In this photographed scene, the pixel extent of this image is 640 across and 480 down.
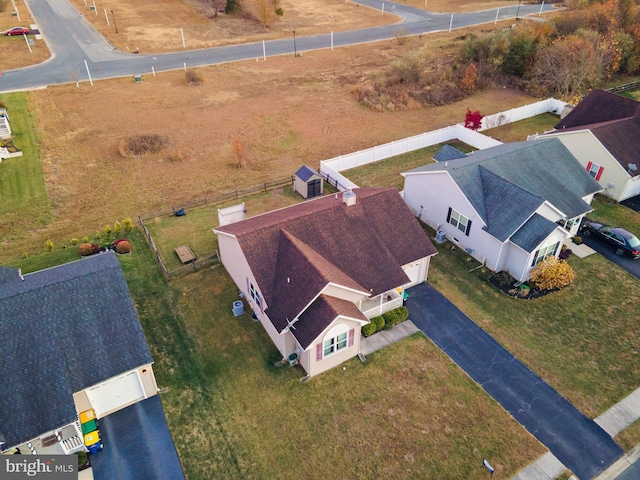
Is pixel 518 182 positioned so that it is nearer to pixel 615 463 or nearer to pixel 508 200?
pixel 508 200

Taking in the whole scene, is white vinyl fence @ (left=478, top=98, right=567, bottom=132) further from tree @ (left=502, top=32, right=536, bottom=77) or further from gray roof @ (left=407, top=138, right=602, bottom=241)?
gray roof @ (left=407, top=138, right=602, bottom=241)

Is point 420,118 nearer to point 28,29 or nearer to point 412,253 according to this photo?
point 412,253

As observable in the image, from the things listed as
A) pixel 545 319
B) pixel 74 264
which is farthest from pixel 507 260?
pixel 74 264

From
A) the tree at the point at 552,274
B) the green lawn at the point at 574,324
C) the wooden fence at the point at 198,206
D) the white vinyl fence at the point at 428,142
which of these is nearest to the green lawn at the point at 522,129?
the white vinyl fence at the point at 428,142

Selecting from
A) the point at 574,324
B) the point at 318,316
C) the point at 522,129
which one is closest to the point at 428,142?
the point at 522,129

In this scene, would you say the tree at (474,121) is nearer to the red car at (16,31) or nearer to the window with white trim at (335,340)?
the window with white trim at (335,340)
